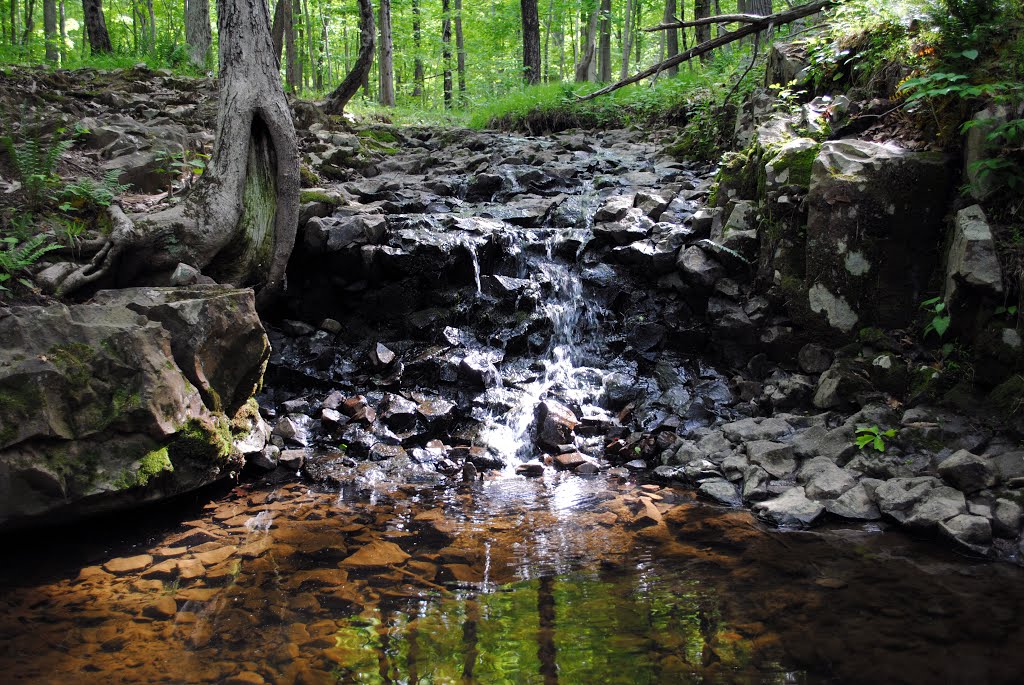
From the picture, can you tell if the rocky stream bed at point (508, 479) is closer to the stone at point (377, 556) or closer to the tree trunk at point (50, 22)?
the stone at point (377, 556)

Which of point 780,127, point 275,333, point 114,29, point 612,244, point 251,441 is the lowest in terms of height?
point 251,441

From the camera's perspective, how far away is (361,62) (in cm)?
1350

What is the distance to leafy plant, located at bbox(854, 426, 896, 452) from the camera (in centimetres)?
539

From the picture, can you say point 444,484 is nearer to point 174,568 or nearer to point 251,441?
point 251,441

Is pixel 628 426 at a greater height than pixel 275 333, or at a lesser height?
lesser

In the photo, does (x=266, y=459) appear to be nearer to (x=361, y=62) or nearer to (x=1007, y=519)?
(x=1007, y=519)

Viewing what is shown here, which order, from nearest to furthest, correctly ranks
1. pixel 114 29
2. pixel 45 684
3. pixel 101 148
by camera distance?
pixel 45 684, pixel 101 148, pixel 114 29

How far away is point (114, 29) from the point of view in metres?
27.0

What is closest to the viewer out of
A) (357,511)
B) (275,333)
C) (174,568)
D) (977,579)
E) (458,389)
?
(977,579)

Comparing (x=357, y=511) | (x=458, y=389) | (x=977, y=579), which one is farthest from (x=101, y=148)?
(x=977, y=579)

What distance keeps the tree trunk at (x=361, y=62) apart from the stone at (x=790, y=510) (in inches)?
470

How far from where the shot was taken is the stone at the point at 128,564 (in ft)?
14.0

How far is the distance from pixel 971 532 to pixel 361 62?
522 inches

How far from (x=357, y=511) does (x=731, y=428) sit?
3.63 meters
